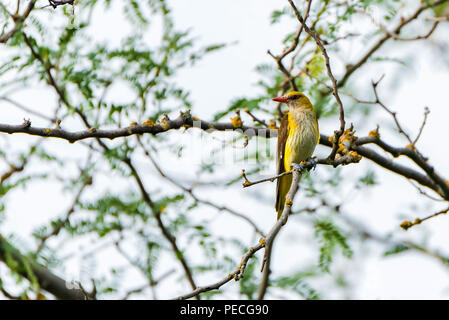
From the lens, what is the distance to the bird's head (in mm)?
4266

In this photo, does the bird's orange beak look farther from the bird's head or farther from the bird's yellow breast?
the bird's yellow breast

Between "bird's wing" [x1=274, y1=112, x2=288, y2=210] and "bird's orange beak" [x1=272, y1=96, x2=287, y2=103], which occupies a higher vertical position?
"bird's orange beak" [x1=272, y1=96, x2=287, y2=103]

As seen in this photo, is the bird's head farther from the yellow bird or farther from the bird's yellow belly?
the bird's yellow belly

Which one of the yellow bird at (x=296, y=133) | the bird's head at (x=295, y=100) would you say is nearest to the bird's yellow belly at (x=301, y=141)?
the yellow bird at (x=296, y=133)

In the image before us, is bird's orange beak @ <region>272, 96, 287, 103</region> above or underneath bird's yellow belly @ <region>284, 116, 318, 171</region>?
above

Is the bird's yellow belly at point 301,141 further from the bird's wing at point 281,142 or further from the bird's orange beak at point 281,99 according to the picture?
the bird's orange beak at point 281,99

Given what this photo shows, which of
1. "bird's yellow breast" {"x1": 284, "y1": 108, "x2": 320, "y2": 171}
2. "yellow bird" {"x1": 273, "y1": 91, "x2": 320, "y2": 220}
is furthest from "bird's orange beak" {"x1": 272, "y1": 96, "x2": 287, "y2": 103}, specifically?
"bird's yellow breast" {"x1": 284, "y1": 108, "x2": 320, "y2": 171}

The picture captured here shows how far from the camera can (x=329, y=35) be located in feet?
13.4

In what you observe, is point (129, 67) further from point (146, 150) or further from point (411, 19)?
point (411, 19)
